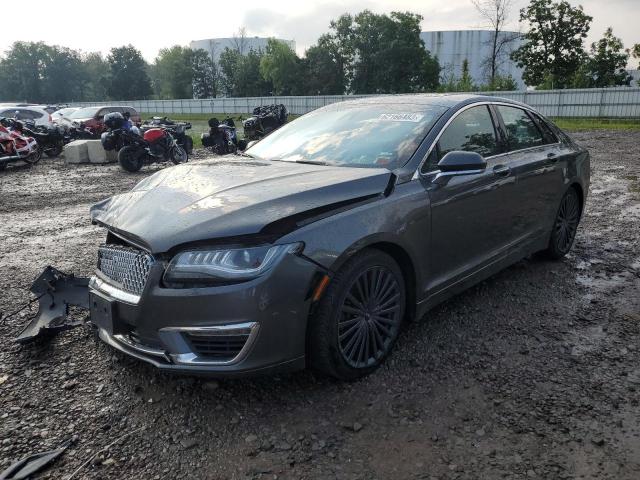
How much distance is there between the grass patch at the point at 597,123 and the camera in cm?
2255

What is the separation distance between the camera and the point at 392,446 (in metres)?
2.46

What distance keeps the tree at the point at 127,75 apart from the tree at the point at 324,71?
25247 mm

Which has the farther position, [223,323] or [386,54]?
[386,54]

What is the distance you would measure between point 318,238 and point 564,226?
3384mm

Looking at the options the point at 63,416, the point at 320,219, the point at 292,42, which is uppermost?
the point at 292,42

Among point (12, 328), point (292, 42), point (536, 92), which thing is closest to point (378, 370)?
point (12, 328)

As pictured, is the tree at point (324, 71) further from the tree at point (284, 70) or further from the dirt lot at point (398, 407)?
the dirt lot at point (398, 407)

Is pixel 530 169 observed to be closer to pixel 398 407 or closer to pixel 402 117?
pixel 402 117

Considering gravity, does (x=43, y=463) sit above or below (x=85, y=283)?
below

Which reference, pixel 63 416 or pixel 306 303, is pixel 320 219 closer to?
pixel 306 303

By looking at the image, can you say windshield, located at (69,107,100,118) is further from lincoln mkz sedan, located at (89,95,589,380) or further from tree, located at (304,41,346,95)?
tree, located at (304,41,346,95)

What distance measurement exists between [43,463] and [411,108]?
10.3 feet

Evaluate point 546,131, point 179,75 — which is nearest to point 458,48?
point 179,75

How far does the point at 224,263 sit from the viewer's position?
8.20ft
